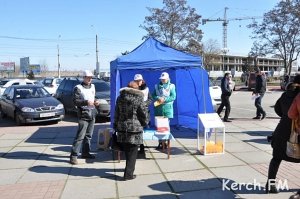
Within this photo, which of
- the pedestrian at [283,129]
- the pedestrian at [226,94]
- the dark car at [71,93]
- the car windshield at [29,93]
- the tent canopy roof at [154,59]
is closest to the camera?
the pedestrian at [283,129]

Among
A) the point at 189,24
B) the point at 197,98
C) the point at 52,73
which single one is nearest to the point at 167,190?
the point at 197,98

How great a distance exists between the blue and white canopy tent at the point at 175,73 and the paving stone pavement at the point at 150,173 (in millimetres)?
1424

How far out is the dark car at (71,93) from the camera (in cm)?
1320

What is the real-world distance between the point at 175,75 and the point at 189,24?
2936cm

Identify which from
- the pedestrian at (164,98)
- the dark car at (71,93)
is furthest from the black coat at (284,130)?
the dark car at (71,93)

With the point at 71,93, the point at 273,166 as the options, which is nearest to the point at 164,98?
the point at 273,166

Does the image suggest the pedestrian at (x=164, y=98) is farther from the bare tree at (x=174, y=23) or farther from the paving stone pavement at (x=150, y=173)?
the bare tree at (x=174, y=23)

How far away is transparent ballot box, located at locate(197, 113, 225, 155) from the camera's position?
7.68m

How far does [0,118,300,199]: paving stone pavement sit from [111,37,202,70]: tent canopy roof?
1.91 meters

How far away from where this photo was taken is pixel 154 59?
8539mm

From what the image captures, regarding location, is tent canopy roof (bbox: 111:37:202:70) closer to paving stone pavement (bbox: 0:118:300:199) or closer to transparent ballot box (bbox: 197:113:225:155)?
transparent ballot box (bbox: 197:113:225:155)

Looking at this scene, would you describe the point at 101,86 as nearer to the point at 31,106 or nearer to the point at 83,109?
the point at 31,106

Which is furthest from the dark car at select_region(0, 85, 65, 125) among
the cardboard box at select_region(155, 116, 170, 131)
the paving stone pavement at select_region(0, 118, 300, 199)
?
the cardboard box at select_region(155, 116, 170, 131)

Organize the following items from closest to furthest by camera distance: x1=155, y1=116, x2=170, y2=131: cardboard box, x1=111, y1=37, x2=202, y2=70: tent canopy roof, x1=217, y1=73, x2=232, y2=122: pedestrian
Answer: x1=155, y1=116, x2=170, y2=131: cardboard box < x1=111, y1=37, x2=202, y2=70: tent canopy roof < x1=217, y1=73, x2=232, y2=122: pedestrian
